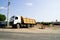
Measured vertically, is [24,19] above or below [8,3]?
below

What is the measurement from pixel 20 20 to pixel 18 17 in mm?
1091

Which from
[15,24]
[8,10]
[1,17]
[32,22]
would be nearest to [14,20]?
[15,24]

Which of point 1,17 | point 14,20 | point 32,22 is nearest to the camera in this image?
point 14,20

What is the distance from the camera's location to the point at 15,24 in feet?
128

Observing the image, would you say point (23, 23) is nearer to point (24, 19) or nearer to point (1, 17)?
point (24, 19)

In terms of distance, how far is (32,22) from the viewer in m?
44.6

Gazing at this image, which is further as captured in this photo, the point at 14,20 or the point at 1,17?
the point at 1,17

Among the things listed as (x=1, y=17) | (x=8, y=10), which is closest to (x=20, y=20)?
(x=8, y=10)

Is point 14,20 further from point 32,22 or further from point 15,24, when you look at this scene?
point 32,22

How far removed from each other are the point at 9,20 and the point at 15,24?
2.79 metres

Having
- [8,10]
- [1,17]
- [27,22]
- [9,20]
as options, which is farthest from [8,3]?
[1,17]

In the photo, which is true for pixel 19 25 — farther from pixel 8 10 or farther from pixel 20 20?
pixel 8 10

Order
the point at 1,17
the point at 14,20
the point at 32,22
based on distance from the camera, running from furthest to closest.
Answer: the point at 1,17 → the point at 32,22 → the point at 14,20

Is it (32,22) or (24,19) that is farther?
(32,22)
